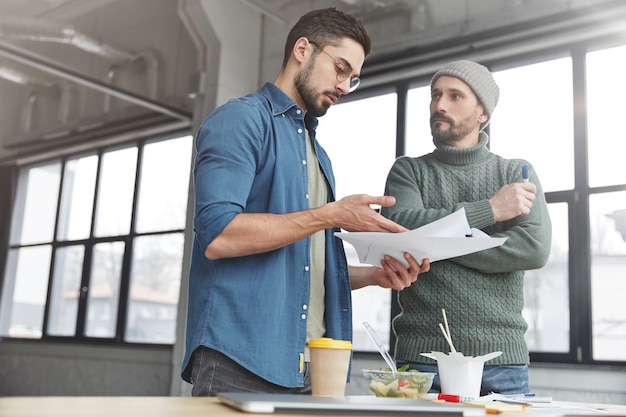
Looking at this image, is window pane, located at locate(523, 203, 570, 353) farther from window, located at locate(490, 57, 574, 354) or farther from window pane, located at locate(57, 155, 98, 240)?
window pane, located at locate(57, 155, 98, 240)

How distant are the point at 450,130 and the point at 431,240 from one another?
2.00ft

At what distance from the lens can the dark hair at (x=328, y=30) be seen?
1.61 metres

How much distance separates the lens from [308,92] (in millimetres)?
1606

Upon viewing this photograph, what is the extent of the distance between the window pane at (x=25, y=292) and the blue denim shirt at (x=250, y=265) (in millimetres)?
6986

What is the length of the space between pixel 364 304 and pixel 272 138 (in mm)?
3884

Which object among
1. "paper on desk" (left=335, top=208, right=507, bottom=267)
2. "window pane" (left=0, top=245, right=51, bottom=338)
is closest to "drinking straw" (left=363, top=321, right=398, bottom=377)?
"paper on desk" (left=335, top=208, right=507, bottom=267)

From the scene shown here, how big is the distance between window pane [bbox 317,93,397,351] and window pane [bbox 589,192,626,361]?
1.49 m

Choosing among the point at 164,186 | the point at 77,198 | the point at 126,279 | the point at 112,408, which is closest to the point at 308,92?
the point at 112,408

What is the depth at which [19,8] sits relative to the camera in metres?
7.63

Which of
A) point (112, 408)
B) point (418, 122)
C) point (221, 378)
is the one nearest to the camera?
point (112, 408)

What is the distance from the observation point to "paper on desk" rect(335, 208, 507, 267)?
4.28ft

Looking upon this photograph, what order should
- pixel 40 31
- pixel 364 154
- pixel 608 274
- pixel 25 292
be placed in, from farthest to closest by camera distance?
pixel 25 292 < pixel 40 31 < pixel 364 154 < pixel 608 274

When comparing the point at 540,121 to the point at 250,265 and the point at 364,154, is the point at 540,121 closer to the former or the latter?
the point at 364,154

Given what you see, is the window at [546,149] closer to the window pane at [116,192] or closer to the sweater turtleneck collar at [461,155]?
the sweater turtleneck collar at [461,155]
